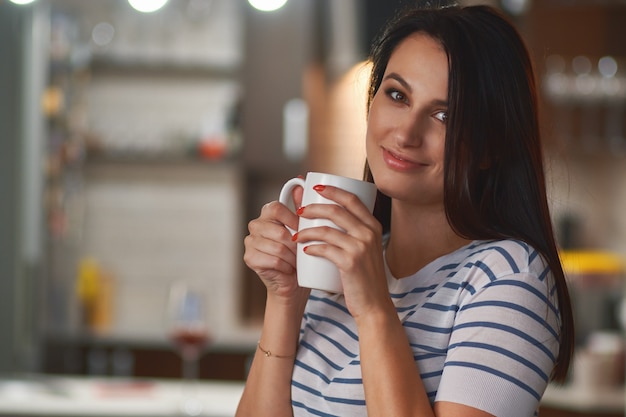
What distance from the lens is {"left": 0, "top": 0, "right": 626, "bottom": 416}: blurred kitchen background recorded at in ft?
15.6

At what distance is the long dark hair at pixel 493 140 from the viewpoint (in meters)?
1.09

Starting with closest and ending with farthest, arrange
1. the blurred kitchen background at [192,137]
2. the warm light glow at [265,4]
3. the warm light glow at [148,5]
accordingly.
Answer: the warm light glow at [265,4]
the warm light glow at [148,5]
the blurred kitchen background at [192,137]

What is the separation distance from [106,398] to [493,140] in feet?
6.88

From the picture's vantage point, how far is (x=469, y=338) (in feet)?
3.40

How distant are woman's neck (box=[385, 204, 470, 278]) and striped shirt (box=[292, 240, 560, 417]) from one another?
34mm

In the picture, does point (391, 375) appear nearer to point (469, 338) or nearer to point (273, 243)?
point (469, 338)

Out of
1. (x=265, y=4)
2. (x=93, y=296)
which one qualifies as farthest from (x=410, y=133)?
(x=93, y=296)

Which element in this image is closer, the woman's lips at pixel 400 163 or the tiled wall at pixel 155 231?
the woman's lips at pixel 400 163

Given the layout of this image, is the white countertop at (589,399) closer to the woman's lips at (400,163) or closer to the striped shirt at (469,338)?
the striped shirt at (469,338)

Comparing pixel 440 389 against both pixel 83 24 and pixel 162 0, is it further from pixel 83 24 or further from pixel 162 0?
pixel 83 24

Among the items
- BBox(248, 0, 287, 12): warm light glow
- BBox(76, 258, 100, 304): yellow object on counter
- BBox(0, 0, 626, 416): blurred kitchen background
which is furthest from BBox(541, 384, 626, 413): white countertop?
BBox(76, 258, 100, 304): yellow object on counter

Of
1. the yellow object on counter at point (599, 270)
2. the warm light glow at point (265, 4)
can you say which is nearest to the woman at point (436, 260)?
the warm light glow at point (265, 4)

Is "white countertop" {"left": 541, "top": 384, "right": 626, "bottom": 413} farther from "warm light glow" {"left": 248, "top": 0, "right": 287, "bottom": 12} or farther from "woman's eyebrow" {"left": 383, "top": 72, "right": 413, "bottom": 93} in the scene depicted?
"woman's eyebrow" {"left": 383, "top": 72, "right": 413, "bottom": 93}

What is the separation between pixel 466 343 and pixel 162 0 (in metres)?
2.37
